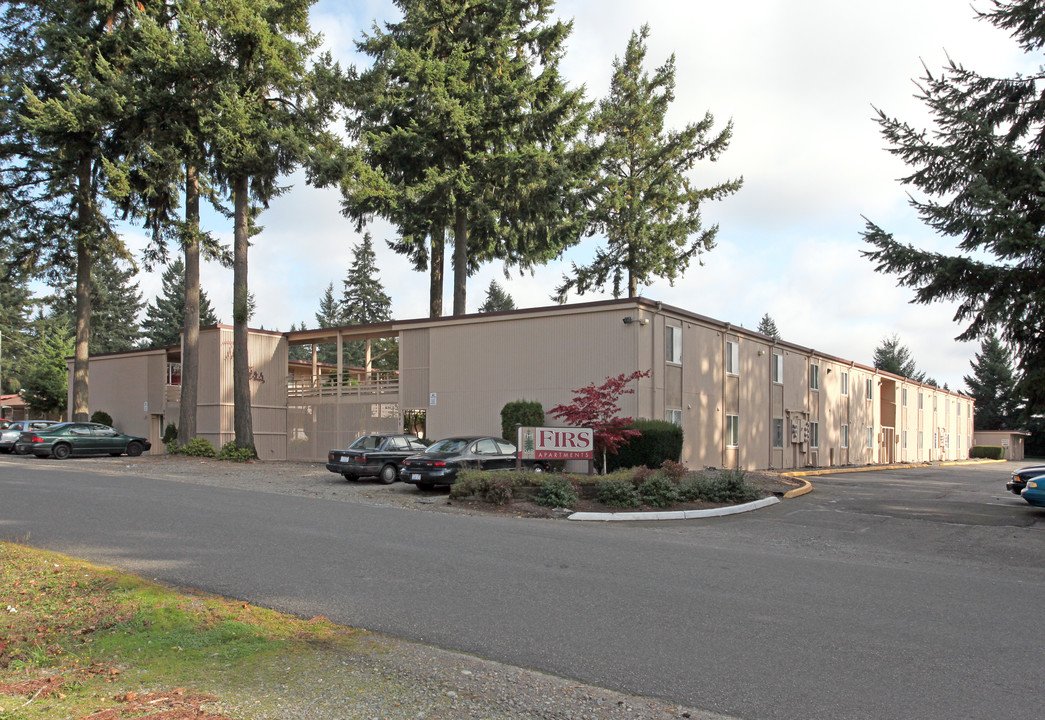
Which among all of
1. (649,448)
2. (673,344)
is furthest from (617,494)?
(673,344)

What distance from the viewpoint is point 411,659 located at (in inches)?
235

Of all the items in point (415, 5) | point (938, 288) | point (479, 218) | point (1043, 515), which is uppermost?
point (415, 5)

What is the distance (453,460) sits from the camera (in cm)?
2008

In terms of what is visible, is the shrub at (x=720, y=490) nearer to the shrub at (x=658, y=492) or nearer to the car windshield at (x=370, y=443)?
the shrub at (x=658, y=492)

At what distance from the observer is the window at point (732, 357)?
3052 centimetres

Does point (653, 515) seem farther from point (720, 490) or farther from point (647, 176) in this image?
point (647, 176)

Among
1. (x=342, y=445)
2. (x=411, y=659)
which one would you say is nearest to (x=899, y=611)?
(x=411, y=659)

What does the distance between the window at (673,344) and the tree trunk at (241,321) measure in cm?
1731

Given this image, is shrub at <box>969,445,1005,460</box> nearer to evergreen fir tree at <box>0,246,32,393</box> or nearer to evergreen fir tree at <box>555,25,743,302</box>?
evergreen fir tree at <box>555,25,743,302</box>

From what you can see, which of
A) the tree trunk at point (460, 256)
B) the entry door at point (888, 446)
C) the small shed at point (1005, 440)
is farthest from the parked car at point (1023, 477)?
the small shed at point (1005, 440)

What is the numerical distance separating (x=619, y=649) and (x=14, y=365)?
78076 millimetres

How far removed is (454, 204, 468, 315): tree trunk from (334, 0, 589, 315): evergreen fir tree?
0.05m

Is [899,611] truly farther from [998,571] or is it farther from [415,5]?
[415,5]

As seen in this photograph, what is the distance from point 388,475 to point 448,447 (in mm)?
2891
